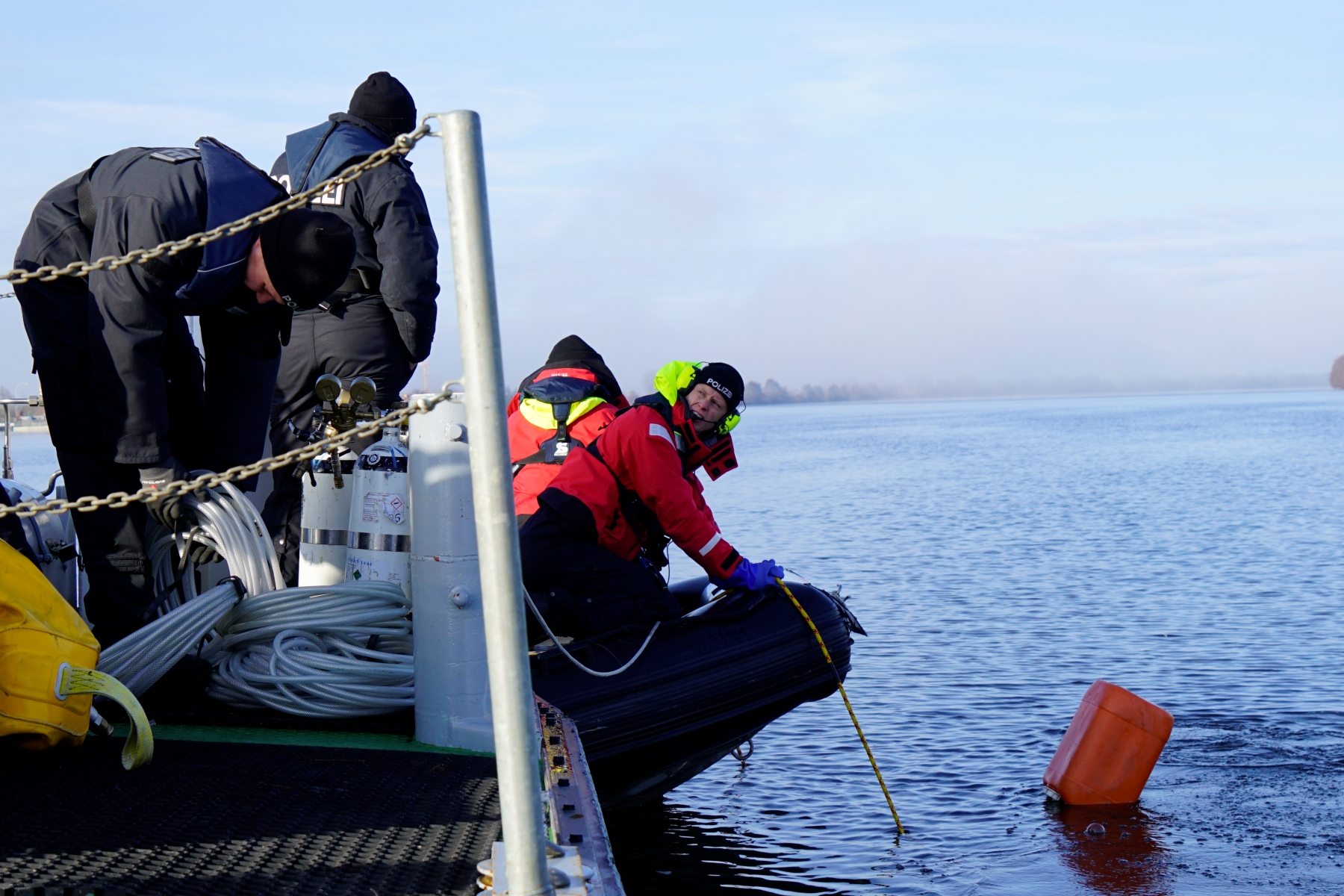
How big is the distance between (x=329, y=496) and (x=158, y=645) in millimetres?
1030

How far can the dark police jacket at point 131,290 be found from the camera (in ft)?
10.3

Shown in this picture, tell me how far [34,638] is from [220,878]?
0.82m

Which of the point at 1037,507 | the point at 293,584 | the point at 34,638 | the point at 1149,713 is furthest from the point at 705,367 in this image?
the point at 1037,507

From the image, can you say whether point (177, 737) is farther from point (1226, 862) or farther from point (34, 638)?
point (1226, 862)

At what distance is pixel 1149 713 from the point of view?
5.23m

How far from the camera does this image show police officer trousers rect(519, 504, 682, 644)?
4242 millimetres

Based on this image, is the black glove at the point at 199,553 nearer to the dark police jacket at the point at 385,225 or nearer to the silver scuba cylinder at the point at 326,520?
the silver scuba cylinder at the point at 326,520

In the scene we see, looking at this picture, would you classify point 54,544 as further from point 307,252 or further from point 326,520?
point 307,252

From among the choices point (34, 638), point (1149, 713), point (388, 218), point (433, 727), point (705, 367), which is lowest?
point (1149, 713)

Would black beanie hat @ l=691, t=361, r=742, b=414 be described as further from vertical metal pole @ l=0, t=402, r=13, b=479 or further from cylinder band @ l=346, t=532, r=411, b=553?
vertical metal pole @ l=0, t=402, r=13, b=479

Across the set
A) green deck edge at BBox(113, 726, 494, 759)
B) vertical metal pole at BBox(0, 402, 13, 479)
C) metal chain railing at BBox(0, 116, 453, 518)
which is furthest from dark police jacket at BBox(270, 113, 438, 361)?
metal chain railing at BBox(0, 116, 453, 518)

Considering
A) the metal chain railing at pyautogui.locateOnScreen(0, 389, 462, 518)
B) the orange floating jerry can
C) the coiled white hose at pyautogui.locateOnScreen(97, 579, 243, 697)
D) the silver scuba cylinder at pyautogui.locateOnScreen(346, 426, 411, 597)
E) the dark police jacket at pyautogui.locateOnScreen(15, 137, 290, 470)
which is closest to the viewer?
the metal chain railing at pyautogui.locateOnScreen(0, 389, 462, 518)

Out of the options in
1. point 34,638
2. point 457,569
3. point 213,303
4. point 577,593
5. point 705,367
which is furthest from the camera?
point 705,367

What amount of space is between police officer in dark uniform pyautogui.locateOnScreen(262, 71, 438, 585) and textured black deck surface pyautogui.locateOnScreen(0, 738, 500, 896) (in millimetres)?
1916
